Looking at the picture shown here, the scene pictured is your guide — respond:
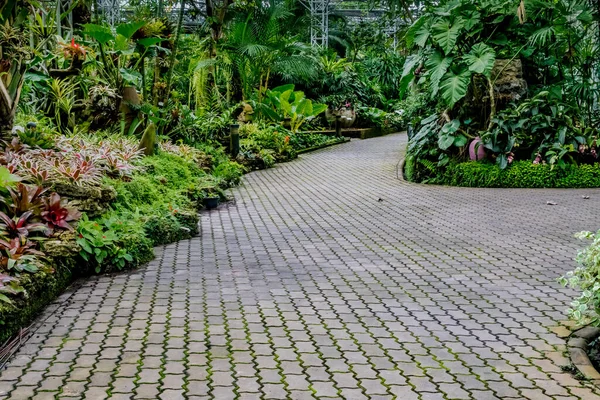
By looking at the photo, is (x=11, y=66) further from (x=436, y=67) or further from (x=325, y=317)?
(x=436, y=67)

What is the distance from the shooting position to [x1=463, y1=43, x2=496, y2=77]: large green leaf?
12461mm

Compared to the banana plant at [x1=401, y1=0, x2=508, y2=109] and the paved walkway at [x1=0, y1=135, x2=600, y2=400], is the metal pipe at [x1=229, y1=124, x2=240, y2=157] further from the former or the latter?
the paved walkway at [x1=0, y1=135, x2=600, y2=400]

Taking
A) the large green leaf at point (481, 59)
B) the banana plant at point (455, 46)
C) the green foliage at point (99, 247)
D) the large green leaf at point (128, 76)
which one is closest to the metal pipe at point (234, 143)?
the large green leaf at point (128, 76)

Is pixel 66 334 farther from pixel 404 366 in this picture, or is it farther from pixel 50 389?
pixel 404 366

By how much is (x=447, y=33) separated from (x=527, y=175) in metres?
2.98

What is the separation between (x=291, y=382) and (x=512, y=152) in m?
9.70

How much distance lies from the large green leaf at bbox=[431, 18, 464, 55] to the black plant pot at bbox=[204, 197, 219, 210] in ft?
17.5

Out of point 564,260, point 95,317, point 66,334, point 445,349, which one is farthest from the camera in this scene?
point 564,260

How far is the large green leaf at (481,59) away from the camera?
12.5 meters

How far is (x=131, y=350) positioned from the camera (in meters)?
4.46

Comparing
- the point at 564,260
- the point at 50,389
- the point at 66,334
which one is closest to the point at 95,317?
the point at 66,334

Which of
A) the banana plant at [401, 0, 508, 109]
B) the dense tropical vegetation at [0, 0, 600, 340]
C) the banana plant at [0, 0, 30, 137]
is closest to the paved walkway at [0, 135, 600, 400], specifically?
the dense tropical vegetation at [0, 0, 600, 340]

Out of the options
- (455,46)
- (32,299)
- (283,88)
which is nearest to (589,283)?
(32,299)

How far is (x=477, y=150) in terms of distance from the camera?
12.8 meters
